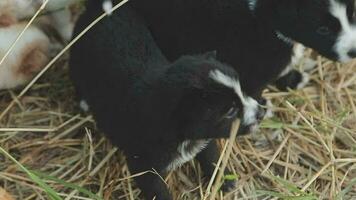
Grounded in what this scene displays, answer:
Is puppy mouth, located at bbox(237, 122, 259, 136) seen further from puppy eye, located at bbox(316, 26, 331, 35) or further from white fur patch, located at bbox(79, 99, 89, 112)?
white fur patch, located at bbox(79, 99, 89, 112)

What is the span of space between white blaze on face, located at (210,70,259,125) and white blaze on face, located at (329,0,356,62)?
68 centimetres

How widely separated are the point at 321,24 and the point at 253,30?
1.28ft

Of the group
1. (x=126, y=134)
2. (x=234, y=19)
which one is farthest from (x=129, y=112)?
(x=234, y=19)

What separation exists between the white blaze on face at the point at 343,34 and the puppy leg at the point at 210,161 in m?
0.81

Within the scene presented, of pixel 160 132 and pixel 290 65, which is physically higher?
pixel 160 132

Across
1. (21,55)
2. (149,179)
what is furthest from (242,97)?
(21,55)

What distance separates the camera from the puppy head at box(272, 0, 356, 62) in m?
3.43

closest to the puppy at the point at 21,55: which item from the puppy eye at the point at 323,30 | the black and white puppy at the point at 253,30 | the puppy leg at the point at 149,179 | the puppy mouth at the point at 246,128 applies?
the black and white puppy at the point at 253,30

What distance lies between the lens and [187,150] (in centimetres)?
335

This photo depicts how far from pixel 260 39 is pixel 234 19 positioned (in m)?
0.18

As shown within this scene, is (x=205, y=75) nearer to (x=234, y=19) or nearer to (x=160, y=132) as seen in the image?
(x=160, y=132)

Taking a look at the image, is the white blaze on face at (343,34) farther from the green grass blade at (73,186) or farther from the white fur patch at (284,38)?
the green grass blade at (73,186)

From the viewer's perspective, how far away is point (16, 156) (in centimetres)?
399

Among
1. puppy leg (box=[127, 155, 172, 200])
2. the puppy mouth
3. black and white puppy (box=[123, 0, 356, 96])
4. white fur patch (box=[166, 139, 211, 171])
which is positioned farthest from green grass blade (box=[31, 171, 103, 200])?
black and white puppy (box=[123, 0, 356, 96])
